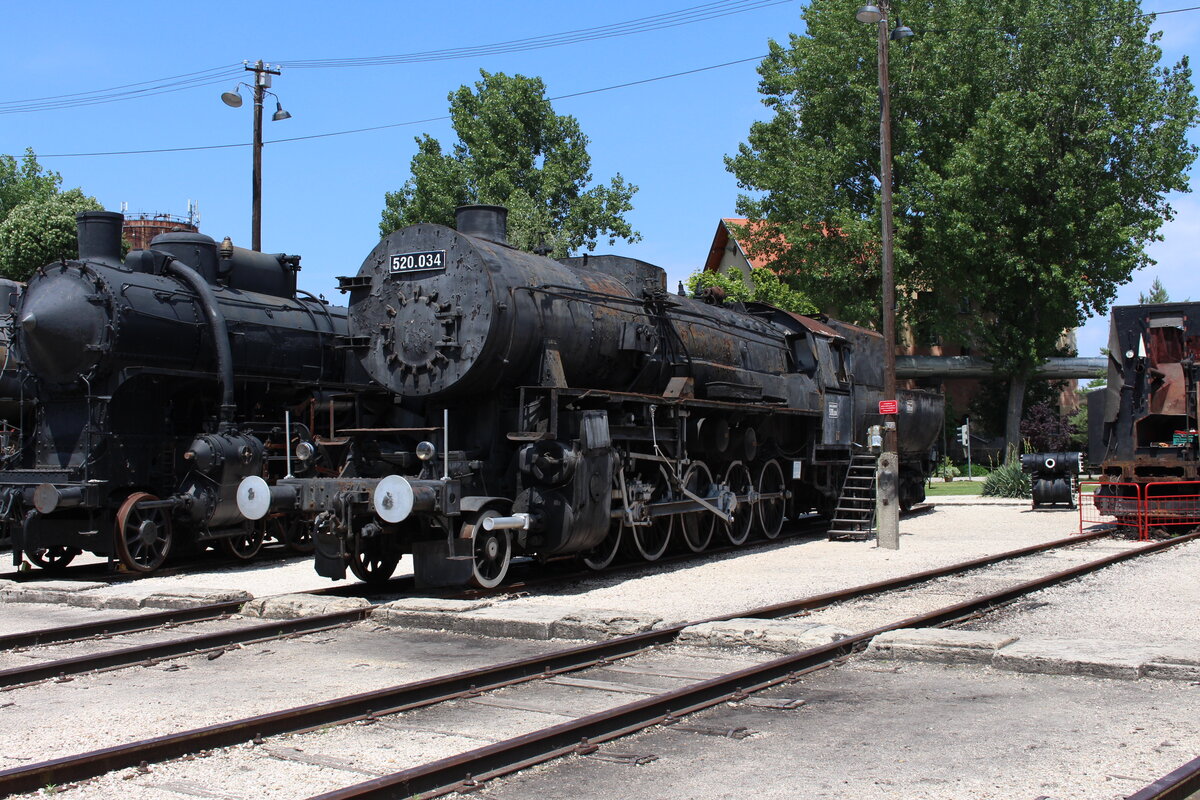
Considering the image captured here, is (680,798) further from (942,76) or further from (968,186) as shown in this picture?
(942,76)

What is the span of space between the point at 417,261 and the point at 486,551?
9.49 ft

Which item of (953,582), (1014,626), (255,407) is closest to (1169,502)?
(953,582)

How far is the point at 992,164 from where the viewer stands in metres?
33.1

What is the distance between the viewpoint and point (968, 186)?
32969 millimetres

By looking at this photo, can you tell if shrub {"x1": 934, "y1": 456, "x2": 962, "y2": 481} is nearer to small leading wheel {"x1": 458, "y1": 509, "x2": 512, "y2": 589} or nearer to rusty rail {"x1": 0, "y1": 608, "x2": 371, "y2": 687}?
small leading wheel {"x1": 458, "y1": 509, "x2": 512, "y2": 589}

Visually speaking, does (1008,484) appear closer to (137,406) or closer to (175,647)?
(137,406)

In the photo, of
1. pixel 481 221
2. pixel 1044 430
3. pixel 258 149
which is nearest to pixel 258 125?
pixel 258 149

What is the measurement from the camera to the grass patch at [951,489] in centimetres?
2929

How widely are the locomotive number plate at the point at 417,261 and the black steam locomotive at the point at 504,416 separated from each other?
16mm

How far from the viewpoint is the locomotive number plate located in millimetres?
10797

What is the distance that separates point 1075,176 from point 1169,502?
1946 cm

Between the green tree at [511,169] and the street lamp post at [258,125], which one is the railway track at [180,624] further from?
the green tree at [511,169]

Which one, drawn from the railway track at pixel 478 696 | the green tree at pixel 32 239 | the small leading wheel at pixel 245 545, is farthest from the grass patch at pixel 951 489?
the green tree at pixel 32 239

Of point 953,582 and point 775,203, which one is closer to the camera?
point 953,582
